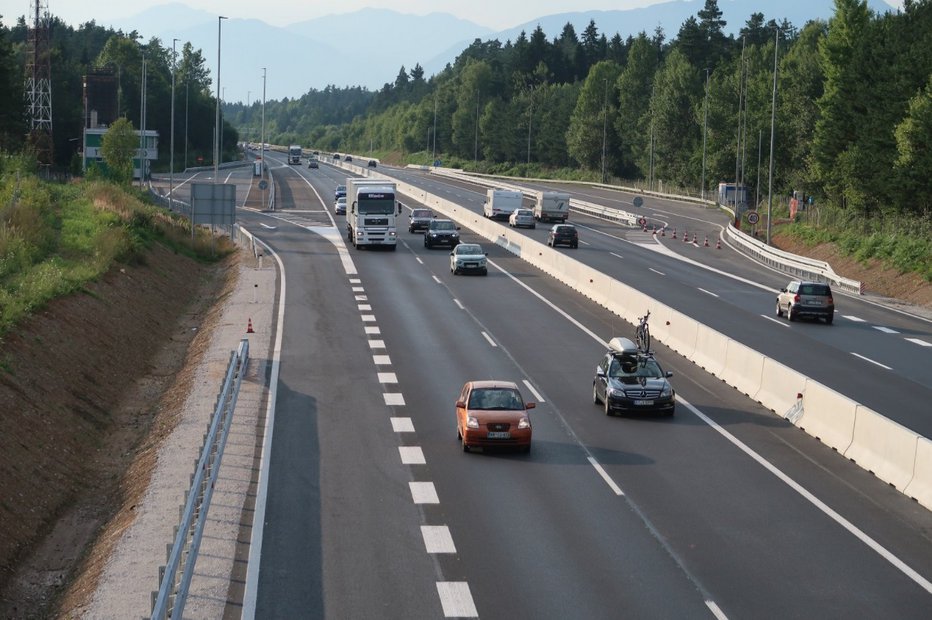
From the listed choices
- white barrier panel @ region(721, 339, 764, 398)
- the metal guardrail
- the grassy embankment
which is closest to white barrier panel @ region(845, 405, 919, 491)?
white barrier panel @ region(721, 339, 764, 398)

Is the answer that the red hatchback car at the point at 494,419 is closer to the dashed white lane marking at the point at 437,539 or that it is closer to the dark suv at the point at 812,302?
the dashed white lane marking at the point at 437,539

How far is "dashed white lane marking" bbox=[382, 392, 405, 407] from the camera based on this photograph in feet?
93.5

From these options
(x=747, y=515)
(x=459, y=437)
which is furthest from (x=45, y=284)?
(x=747, y=515)

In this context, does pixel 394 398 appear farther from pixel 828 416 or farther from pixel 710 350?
pixel 828 416

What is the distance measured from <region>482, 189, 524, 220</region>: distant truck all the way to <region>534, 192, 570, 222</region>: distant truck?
79.0 inches

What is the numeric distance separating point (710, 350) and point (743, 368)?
9.64 ft

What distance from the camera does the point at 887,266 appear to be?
60.1m

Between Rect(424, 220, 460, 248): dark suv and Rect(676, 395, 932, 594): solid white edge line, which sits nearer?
Rect(676, 395, 932, 594): solid white edge line

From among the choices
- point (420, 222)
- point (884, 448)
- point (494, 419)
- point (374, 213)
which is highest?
point (374, 213)

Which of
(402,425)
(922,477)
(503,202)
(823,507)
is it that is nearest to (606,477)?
(823,507)

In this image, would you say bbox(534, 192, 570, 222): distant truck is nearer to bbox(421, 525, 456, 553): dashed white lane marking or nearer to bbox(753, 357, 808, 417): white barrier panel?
bbox(753, 357, 808, 417): white barrier panel

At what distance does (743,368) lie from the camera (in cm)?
3097

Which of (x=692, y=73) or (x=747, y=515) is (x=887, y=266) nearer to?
(x=747, y=515)

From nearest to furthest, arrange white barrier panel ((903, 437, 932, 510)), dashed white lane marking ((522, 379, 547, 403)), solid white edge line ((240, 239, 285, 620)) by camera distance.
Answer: solid white edge line ((240, 239, 285, 620)) → white barrier panel ((903, 437, 932, 510)) → dashed white lane marking ((522, 379, 547, 403))
